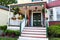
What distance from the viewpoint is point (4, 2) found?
47.0 metres

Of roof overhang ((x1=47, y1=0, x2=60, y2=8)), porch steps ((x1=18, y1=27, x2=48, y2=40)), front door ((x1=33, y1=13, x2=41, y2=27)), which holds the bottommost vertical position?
porch steps ((x1=18, y1=27, x2=48, y2=40))

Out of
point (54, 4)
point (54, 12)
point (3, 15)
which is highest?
point (54, 4)

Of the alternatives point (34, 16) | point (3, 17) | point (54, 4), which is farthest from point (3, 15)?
point (54, 4)

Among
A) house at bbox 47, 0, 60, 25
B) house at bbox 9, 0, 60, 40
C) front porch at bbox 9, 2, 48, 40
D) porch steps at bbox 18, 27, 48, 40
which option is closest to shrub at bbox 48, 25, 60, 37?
house at bbox 9, 0, 60, 40

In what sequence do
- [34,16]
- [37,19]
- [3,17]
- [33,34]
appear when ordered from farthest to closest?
[3,17], [34,16], [37,19], [33,34]

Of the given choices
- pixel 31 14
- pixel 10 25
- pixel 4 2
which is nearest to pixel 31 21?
pixel 31 14

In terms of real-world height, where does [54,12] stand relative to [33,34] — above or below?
above

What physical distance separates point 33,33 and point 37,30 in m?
0.88

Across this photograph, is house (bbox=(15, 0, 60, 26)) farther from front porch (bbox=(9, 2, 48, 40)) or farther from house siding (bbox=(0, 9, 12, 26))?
house siding (bbox=(0, 9, 12, 26))

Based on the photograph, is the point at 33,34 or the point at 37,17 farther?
the point at 37,17

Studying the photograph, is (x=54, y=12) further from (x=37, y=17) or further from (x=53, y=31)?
(x=53, y=31)

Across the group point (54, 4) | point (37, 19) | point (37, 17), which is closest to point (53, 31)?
point (54, 4)

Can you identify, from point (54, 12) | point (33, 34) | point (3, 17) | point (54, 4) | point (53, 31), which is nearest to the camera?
point (53, 31)

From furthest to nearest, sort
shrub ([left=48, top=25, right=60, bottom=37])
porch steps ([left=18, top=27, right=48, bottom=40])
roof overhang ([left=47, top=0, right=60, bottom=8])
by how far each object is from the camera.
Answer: roof overhang ([left=47, top=0, right=60, bottom=8]) → shrub ([left=48, top=25, right=60, bottom=37]) → porch steps ([left=18, top=27, right=48, bottom=40])
